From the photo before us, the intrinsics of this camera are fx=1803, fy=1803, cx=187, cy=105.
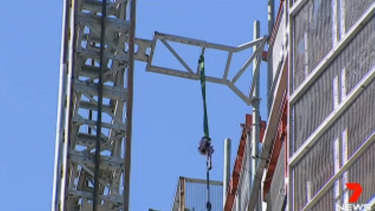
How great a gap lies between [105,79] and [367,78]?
11461 mm

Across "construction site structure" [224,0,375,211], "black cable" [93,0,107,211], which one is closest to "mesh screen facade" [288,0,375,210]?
"construction site structure" [224,0,375,211]

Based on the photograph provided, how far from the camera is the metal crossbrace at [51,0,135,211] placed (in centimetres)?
3841

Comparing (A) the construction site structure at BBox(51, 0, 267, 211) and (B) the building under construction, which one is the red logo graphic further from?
(A) the construction site structure at BBox(51, 0, 267, 211)

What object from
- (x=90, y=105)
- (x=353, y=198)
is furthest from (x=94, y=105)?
(x=353, y=198)

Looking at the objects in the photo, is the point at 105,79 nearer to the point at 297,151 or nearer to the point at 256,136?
the point at 256,136

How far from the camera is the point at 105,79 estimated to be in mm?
39750

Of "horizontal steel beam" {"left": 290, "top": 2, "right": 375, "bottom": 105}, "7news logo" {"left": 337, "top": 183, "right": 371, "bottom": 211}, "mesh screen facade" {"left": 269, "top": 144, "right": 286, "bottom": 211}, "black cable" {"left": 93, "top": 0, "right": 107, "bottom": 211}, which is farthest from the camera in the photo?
"black cable" {"left": 93, "top": 0, "right": 107, "bottom": 211}

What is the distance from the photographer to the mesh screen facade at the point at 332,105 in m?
29.3

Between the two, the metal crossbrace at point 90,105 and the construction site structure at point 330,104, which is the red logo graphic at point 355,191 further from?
the metal crossbrace at point 90,105

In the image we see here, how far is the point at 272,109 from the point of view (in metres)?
37.7

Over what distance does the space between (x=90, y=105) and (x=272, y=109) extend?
14.1 ft

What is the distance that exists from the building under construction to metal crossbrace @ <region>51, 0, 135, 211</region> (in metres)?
0.02

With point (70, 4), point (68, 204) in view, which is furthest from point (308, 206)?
point (70, 4)

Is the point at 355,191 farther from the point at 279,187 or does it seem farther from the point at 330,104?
the point at 279,187
